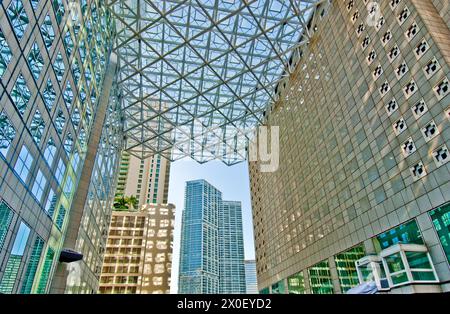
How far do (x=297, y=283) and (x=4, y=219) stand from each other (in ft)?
109

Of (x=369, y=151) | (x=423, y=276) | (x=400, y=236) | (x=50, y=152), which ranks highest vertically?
(x=369, y=151)

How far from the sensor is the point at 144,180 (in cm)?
13050

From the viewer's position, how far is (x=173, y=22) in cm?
4141

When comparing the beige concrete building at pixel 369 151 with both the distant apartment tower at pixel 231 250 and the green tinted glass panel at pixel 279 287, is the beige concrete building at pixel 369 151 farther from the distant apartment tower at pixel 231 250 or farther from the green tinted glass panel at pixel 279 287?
the distant apartment tower at pixel 231 250

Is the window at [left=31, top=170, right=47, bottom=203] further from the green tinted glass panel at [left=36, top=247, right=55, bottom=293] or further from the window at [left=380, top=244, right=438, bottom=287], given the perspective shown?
the window at [left=380, top=244, right=438, bottom=287]

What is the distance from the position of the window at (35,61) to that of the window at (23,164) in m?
4.90

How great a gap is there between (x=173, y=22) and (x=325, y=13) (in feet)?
63.5

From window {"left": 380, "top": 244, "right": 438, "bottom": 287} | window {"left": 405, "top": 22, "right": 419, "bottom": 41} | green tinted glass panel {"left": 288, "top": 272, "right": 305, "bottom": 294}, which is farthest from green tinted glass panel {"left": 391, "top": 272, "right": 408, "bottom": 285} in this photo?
window {"left": 405, "top": 22, "right": 419, "bottom": 41}

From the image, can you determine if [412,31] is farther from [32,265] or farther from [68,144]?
[32,265]

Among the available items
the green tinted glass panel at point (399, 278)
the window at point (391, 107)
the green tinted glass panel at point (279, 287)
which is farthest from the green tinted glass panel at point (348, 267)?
the green tinted glass panel at point (279, 287)

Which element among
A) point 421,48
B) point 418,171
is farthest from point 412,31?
point 418,171
